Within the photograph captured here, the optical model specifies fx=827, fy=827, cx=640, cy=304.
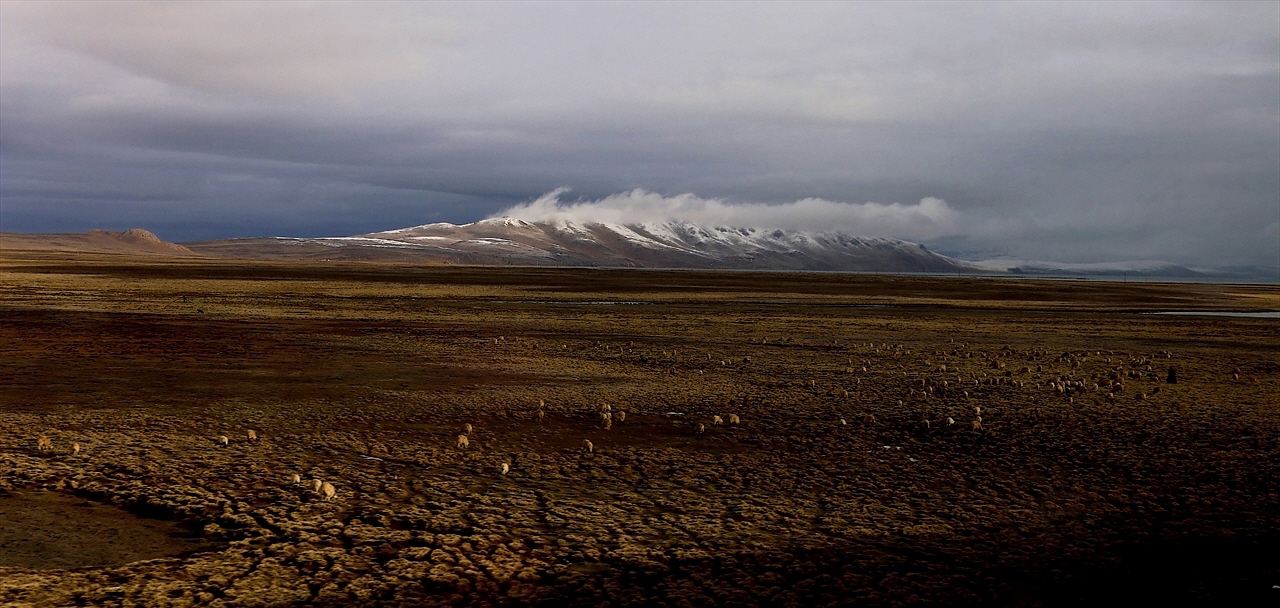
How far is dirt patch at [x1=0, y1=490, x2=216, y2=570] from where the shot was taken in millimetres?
8758

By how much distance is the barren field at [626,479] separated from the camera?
8.55 metres

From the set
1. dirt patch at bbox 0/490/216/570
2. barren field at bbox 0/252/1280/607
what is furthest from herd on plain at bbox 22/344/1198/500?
dirt patch at bbox 0/490/216/570

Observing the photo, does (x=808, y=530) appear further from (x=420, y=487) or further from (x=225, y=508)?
(x=225, y=508)

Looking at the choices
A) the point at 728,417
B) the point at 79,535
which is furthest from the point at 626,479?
the point at 79,535

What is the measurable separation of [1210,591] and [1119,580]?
0.81m

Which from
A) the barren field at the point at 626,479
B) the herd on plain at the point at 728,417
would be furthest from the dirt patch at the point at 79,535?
the herd on plain at the point at 728,417

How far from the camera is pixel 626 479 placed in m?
12.5

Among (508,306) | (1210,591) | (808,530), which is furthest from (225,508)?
(508,306)

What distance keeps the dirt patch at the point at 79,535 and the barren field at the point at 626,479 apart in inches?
1.8

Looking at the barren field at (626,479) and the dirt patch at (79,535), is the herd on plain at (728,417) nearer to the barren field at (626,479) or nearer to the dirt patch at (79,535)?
the barren field at (626,479)

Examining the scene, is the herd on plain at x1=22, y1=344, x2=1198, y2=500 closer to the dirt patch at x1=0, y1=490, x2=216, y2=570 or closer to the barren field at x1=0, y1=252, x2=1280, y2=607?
the barren field at x1=0, y1=252, x2=1280, y2=607

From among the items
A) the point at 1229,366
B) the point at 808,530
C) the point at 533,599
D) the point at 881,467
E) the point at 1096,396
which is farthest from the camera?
the point at 1229,366

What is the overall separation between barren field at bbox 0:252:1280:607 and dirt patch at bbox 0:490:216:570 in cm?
5

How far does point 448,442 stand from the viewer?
14695mm
